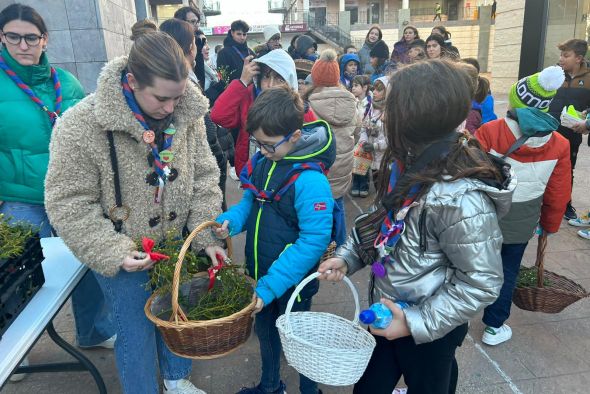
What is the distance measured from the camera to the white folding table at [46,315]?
5.53 ft

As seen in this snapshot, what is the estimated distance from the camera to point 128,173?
6.57 ft

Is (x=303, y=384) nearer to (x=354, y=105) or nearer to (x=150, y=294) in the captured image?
(x=150, y=294)

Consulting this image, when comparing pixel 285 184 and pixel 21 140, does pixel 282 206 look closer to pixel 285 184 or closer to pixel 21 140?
pixel 285 184

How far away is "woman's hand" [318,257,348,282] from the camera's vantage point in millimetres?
1922

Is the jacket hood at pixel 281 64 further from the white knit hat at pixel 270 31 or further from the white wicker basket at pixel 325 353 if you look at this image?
the white knit hat at pixel 270 31

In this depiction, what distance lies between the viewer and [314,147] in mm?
2240

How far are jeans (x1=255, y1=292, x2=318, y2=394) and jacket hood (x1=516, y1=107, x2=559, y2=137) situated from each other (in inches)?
63.1

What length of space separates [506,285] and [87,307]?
2788 millimetres

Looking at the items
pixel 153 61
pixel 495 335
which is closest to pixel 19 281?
pixel 153 61

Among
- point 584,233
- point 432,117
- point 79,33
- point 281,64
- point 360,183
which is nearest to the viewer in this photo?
point 432,117

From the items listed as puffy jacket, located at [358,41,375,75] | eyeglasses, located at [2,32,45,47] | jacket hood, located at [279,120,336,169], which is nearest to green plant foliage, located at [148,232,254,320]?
jacket hood, located at [279,120,336,169]

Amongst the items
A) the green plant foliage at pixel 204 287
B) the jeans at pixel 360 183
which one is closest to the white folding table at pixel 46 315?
the green plant foliage at pixel 204 287

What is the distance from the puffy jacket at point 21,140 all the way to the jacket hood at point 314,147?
152cm

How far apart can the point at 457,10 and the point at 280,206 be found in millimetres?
45916
